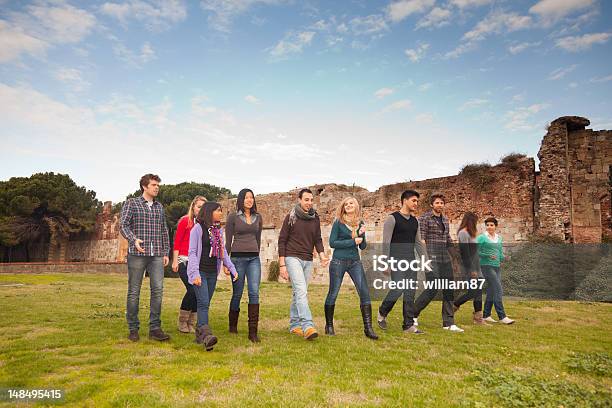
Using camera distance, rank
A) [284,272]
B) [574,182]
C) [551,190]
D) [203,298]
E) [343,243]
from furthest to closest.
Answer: [574,182] → [551,190] → [343,243] → [284,272] → [203,298]

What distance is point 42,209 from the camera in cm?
4012

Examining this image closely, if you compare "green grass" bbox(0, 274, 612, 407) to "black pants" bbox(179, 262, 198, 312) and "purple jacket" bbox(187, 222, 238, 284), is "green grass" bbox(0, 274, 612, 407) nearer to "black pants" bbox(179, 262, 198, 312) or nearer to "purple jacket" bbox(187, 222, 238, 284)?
"black pants" bbox(179, 262, 198, 312)

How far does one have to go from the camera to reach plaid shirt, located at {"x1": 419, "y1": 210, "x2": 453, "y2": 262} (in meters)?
6.84

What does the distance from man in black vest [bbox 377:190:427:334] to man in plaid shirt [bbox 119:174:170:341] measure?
3.42 metres

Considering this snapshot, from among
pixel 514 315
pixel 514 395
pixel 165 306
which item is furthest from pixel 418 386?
pixel 165 306

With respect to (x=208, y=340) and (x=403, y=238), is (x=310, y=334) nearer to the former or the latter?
(x=208, y=340)

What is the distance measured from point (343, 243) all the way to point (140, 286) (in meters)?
2.98

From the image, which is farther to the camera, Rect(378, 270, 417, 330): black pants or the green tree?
the green tree

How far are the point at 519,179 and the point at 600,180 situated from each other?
7.90 ft

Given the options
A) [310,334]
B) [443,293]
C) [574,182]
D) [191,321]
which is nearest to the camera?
[310,334]

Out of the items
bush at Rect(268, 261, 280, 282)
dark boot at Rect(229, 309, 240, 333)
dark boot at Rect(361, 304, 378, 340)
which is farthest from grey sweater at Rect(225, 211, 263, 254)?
bush at Rect(268, 261, 280, 282)

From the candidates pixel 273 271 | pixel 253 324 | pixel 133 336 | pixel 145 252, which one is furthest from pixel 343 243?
pixel 273 271

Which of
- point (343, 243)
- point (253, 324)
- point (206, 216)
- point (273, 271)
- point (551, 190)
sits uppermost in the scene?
point (551, 190)

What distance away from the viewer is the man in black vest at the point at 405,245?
6461 millimetres
